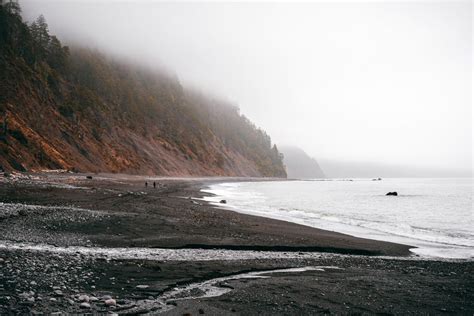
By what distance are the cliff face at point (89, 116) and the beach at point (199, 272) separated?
3681cm

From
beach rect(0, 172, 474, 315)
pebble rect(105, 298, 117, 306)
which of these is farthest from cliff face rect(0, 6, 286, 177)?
pebble rect(105, 298, 117, 306)

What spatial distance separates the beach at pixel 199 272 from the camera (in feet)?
22.8

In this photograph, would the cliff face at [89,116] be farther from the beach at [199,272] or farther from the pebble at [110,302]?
the pebble at [110,302]

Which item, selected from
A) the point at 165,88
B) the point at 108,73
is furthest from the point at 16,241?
the point at 165,88

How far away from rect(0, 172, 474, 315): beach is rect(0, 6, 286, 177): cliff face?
36.8 m

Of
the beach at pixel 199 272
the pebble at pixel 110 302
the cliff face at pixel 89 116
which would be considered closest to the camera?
the pebble at pixel 110 302

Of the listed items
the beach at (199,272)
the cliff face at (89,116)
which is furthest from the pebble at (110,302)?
the cliff face at (89,116)

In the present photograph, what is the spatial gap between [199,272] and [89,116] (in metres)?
79.8

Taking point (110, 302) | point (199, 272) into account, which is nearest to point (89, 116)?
point (199, 272)

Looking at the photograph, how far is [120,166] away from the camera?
76.6 meters

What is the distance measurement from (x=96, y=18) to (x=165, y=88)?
77.2 m

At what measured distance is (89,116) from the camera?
263 ft

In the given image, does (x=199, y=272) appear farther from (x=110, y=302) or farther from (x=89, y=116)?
(x=89, y=116)

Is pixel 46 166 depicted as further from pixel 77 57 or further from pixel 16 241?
pixel 77 57
